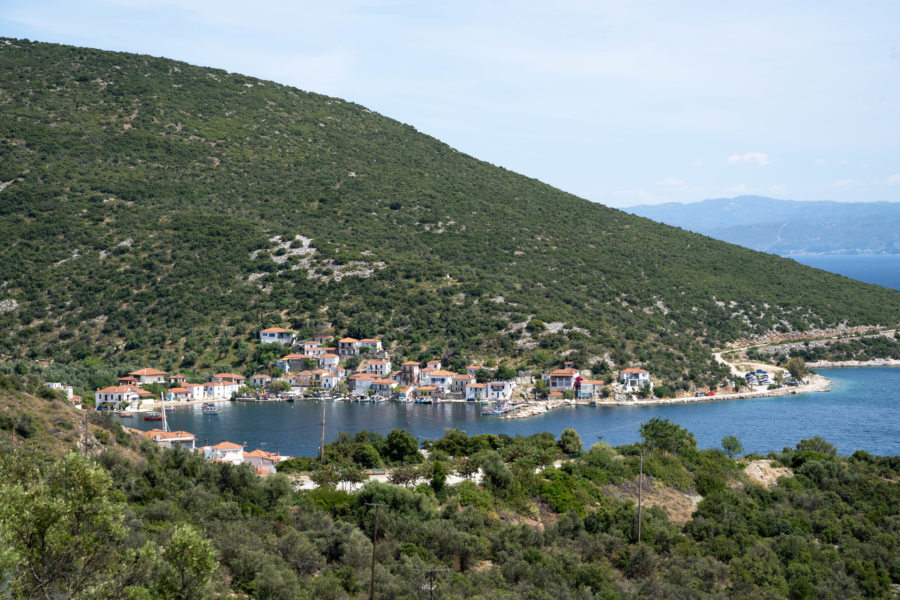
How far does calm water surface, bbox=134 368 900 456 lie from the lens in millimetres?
52688

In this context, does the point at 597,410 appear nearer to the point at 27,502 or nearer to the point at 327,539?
the point at 327,539

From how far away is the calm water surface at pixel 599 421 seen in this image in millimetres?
52688

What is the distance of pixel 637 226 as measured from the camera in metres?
115

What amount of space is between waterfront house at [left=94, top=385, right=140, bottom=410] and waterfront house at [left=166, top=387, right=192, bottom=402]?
316 cm

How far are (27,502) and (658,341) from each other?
238 ft

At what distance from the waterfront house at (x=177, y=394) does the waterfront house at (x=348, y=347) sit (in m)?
14.6

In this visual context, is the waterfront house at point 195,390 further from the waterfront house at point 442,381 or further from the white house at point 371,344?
the waterfront house at point 442,381

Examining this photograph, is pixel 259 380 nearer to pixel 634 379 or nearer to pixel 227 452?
pixel 227 452

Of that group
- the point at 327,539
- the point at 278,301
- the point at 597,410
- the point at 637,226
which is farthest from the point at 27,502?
the point at 637,226

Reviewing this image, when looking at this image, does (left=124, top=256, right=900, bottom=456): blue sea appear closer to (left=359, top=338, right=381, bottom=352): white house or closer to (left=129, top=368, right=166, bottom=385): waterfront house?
(left=129, top=368, right=166, bottom=385): waterfront house

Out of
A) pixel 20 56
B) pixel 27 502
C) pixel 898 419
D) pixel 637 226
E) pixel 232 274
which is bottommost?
pixel 898 419

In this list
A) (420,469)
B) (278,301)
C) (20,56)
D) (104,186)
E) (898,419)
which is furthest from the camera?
(20,56)

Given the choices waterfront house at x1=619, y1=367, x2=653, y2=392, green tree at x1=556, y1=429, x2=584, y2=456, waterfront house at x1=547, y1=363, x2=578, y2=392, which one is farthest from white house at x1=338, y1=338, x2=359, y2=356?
green tree at x1=556, y1=429, x2=584, y2=456

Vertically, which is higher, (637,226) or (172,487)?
(637,226)
